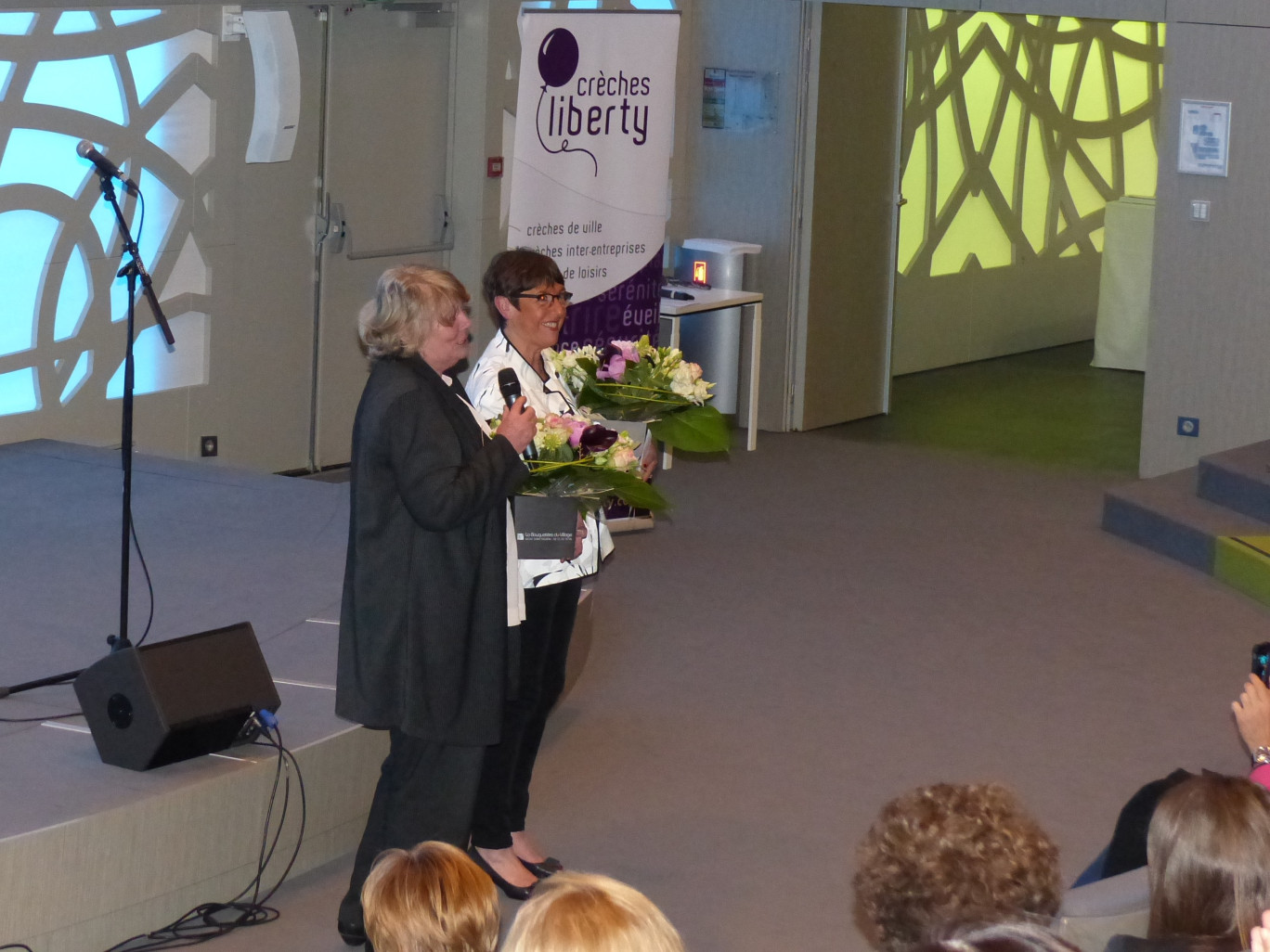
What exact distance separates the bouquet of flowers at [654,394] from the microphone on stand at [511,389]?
0.78ft

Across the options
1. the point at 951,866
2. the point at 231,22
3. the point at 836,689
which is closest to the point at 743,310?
the point at 231,22

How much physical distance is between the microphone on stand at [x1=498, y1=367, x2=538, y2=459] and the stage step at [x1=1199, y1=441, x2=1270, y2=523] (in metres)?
4.77

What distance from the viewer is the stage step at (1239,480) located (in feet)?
24.7

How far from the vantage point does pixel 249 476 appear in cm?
674

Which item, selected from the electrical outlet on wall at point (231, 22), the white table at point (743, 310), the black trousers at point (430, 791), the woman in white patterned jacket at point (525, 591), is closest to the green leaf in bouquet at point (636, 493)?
the woman in white patterned jacket at point (525, 591)

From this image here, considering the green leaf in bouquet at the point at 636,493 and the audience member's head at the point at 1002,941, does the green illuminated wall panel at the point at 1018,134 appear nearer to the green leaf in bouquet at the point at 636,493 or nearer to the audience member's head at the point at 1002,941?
the green leaf in bouquet at the point at 636,493

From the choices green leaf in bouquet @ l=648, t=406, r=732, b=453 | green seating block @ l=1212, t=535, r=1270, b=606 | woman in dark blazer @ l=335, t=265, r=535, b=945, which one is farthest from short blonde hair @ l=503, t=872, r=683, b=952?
green seating block @ l=1212, t=535, r=1270, b=606

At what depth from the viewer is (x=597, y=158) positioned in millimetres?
7691

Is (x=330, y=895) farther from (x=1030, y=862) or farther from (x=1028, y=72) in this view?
(x=1028, y=72)

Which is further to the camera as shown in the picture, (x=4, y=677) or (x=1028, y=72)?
(x=1028, y=72)

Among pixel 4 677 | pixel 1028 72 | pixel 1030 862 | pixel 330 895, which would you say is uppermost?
pixel 1028 72

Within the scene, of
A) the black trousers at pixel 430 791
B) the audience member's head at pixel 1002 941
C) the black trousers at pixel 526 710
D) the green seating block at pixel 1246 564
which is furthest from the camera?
the green seating block at pixel 1246 564

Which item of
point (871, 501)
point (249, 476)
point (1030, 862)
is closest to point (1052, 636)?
point (871, 501)

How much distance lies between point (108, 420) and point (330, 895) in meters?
3.84
